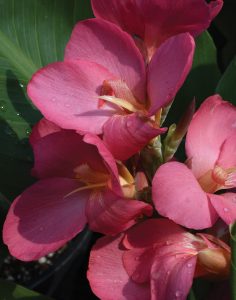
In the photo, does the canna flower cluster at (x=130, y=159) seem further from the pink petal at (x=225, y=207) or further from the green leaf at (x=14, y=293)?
the green leaf at (x=14, y=293)

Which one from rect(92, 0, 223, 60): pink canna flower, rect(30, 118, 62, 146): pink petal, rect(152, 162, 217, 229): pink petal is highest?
rect(92, 0, 223, 60): pink canna flower

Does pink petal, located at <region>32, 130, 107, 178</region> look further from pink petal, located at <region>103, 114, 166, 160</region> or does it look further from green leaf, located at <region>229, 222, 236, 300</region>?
green leaf, located at <region>229, 222, 236, 300</region>

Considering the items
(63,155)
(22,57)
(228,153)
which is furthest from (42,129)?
(22,57)

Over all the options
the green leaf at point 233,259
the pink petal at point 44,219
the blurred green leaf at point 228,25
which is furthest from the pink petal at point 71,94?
the blurred green leaf at point 228,25

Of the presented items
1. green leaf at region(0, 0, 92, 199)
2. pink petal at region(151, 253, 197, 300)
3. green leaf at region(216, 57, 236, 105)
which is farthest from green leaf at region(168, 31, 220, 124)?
pink petal at region(151, 253, 197, 300)

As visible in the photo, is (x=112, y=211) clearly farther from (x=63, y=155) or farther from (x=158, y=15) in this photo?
(x=158, y=15)

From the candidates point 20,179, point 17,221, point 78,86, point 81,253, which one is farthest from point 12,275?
point 78,86
